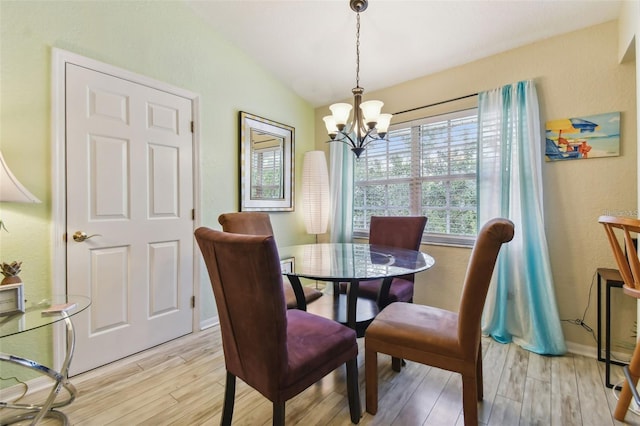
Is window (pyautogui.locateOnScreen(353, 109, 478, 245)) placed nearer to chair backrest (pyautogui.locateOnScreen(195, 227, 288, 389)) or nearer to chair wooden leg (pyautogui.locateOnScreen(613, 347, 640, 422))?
chair wooden leg (pyautogui.locateOnScreen(613, 347, 640, 422))

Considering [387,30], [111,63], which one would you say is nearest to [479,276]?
[387,30]

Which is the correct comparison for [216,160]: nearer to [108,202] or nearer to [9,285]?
[108,202]

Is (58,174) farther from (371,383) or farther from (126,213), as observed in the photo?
(371,383)

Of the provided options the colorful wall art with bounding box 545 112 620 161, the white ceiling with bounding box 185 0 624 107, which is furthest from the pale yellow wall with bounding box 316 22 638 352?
the white ceiling with bounding box 185 0 624 107

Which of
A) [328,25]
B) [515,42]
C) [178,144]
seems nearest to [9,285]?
[178,144]

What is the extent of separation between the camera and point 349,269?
5.68 ft

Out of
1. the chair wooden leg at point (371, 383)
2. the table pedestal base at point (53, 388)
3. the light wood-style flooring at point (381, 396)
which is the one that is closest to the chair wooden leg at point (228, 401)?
Answer: the light wood-style flooring at point (381, 396)

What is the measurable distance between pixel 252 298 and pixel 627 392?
198cm

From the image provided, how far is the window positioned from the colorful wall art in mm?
577

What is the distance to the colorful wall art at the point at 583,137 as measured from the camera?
2.06 meters

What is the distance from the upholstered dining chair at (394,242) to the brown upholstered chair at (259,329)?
87 cm

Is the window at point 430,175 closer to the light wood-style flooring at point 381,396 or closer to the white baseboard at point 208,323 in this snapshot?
the light wood-style flooring at point 381,396

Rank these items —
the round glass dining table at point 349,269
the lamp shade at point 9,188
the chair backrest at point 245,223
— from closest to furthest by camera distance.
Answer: the lamp shade at point 9,188
the round glass dining table at point 349,269
the chair backrest at point 245,223

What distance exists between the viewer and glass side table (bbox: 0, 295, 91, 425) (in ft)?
4.26
